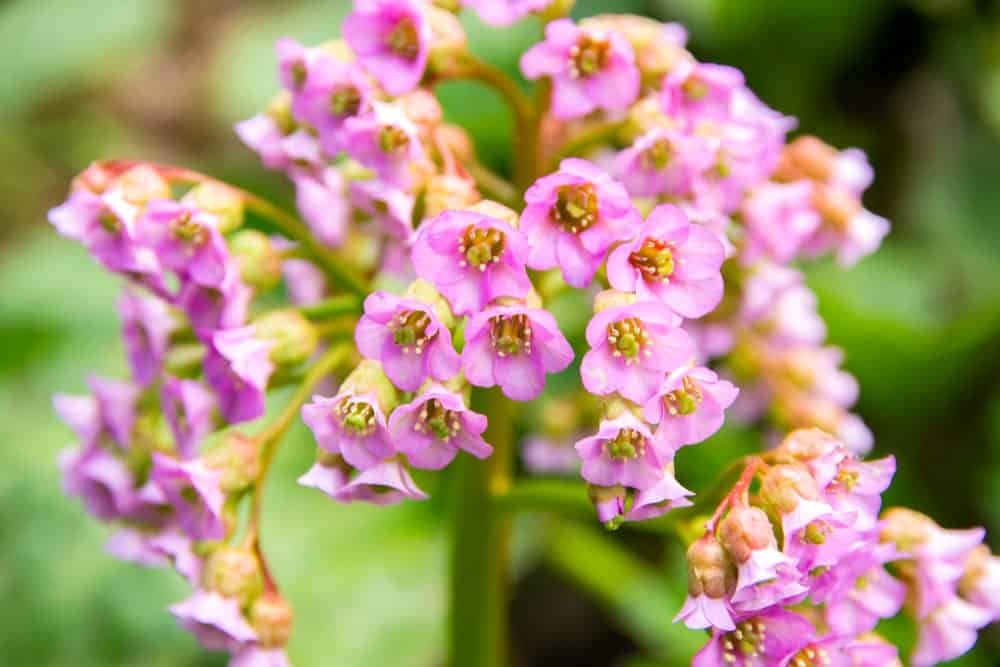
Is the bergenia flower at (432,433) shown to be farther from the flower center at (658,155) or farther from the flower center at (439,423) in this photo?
the flower center at (658,155)

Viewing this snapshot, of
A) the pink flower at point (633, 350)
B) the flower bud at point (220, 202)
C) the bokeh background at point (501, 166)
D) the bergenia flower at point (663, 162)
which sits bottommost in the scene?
the bokeh background at point (501, 166)

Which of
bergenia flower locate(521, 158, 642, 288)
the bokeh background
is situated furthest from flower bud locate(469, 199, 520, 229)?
the bokeh background

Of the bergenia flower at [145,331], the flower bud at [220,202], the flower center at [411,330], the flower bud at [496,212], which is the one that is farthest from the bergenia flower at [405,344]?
the bergenia flower at [145,331]

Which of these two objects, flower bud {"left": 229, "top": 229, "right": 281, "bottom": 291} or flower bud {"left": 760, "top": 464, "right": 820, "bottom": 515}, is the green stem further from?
flower bud {"left": 760, "top": 464, "right": 820, "bottom": 515}

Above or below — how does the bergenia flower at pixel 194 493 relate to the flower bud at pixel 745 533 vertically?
below

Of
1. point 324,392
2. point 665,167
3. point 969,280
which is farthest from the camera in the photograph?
point 969,280

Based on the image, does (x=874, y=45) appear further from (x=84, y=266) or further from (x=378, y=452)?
(x=378, y=452)

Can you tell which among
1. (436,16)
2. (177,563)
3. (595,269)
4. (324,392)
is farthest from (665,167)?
(177,563)

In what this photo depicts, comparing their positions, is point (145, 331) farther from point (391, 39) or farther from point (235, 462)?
point (391, 39)

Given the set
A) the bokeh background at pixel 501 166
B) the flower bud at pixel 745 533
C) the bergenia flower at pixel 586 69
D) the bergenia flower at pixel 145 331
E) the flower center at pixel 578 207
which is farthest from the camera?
the bokeh background at pixel 501 166
